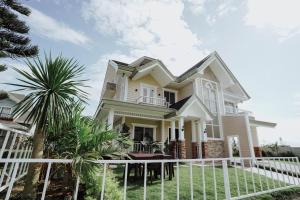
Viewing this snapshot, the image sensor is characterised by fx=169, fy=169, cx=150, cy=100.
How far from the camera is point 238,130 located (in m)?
13.9

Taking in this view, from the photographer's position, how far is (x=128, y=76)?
13.7 m

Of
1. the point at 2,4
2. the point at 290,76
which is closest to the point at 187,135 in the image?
the point at 290,76

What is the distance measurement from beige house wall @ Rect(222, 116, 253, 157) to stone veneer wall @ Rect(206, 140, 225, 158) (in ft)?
1.13

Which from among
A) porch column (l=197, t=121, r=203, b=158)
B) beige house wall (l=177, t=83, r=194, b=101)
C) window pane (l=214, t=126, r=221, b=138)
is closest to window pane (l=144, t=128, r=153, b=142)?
porch column (l=197, t=121, r=203, b=158)

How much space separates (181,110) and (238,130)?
19.9ft

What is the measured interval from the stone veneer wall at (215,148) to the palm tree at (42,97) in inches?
479

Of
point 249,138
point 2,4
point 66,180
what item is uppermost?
point 2,4

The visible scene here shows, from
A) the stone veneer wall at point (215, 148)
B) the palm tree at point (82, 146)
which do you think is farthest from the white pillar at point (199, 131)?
the palm tree at point (82, 146)

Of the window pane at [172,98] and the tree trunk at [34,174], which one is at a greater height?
the window pane at [172,98]

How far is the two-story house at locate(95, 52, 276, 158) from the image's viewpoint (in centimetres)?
1165

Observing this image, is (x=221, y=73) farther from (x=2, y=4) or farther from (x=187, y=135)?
(x=2, y=4)

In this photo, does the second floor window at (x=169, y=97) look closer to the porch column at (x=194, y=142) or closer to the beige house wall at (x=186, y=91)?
the beige house wall at (x=186, y=91)

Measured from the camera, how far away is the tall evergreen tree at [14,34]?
6.97 metres

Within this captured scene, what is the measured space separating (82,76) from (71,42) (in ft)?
13.8
